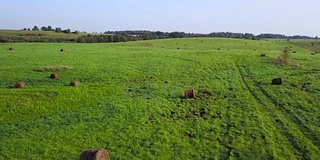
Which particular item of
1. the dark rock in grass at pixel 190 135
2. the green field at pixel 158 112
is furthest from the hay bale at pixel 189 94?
the dark rock in grass at pixel 190 135

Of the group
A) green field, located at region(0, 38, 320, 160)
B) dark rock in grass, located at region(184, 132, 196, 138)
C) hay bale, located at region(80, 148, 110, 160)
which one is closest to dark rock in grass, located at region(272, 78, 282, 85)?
green field, located at region(0, 38, 320, 160)

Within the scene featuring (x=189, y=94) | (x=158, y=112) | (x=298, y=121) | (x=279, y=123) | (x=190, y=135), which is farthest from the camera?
(x=189, y=94)

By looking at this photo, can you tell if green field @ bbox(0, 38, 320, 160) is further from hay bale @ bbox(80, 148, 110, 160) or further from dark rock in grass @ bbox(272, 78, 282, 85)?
hay bale @ bbox(80, 148, 110, 160)

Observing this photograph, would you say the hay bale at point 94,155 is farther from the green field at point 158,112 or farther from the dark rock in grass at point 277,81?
the dark rock in grass at point 277,81

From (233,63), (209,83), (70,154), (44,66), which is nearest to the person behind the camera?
(70,154)

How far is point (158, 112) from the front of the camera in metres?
28.6

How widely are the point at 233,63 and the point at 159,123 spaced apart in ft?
93.9

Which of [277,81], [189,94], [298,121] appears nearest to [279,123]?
[298,121]

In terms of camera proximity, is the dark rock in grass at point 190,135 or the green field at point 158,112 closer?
the green field at point 158,112

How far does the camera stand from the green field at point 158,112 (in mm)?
21969

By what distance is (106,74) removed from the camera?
135ft

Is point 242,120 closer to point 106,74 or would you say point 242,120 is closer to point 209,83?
point 209,83

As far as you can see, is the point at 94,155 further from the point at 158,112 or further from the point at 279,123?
the point at 279,123

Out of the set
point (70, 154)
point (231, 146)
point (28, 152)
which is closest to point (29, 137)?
point (28, 152)
